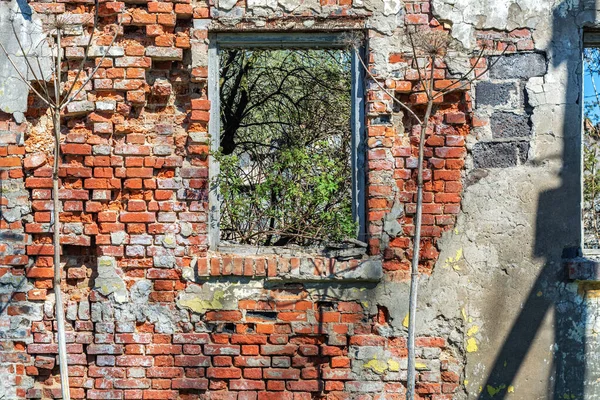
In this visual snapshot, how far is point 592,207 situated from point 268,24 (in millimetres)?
2508

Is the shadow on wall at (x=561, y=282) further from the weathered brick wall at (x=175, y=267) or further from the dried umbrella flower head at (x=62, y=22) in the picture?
the dried umbrella flower head at (x=62, y=22)

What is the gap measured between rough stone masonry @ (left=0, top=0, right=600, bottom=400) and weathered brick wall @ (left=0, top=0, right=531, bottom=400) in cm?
1

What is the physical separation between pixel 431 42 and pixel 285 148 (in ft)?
4.30

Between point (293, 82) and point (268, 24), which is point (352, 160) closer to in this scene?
point (268, 24)

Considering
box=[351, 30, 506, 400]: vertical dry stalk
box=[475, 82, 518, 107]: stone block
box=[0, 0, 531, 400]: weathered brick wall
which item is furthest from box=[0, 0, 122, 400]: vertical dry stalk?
box=[475, 82, 518, 107]: stone block

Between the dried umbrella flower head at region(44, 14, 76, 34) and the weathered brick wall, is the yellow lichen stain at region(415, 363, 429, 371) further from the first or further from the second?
the dried umbrella flower head at region(44, 14, 76, 34)

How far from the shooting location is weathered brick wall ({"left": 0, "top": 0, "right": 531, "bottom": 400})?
3.78 meters

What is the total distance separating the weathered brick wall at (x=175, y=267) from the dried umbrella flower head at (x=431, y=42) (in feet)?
0.33

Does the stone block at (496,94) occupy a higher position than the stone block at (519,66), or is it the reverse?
the stone block at (519,66)

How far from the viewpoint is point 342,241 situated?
3.91 meters

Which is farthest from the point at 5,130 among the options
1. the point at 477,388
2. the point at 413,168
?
the point at 477,388

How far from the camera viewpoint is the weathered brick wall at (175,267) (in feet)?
12.4

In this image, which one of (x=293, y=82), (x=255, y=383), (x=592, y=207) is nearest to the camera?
(x=255, y=383)

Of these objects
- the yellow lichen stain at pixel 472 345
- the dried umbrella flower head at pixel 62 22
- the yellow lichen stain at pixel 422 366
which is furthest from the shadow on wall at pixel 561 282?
the dried umbrella flower head at pixel 62 22
